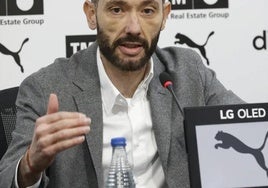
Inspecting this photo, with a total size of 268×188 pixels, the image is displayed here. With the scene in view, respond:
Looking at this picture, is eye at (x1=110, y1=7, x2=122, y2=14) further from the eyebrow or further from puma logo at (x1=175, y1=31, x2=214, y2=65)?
puma logo at (x1=175, y1=31, x2=214, y2=65)

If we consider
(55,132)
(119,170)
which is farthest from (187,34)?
(55,132)

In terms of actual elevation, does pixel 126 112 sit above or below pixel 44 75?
below

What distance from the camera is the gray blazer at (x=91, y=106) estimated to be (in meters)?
1.59

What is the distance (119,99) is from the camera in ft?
5.62

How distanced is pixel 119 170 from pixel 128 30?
0.42 metres

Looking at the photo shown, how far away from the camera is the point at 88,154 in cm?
161

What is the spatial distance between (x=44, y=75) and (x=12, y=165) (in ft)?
1.16

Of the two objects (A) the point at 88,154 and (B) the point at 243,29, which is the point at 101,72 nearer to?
(A) the point at 88,154

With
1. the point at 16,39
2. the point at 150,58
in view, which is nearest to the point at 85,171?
the point at 150,58

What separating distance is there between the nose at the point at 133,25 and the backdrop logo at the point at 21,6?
42.5 inches

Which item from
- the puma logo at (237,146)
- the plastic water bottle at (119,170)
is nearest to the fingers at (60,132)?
the plastic water bottle at (119,170)

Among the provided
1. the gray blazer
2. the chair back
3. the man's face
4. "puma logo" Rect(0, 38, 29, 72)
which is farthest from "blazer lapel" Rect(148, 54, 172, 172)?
"puma logo" Rect(0, 38, 29, 72)

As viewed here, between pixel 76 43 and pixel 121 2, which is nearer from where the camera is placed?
pixel 121 2

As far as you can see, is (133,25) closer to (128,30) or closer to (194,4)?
(128,30)
